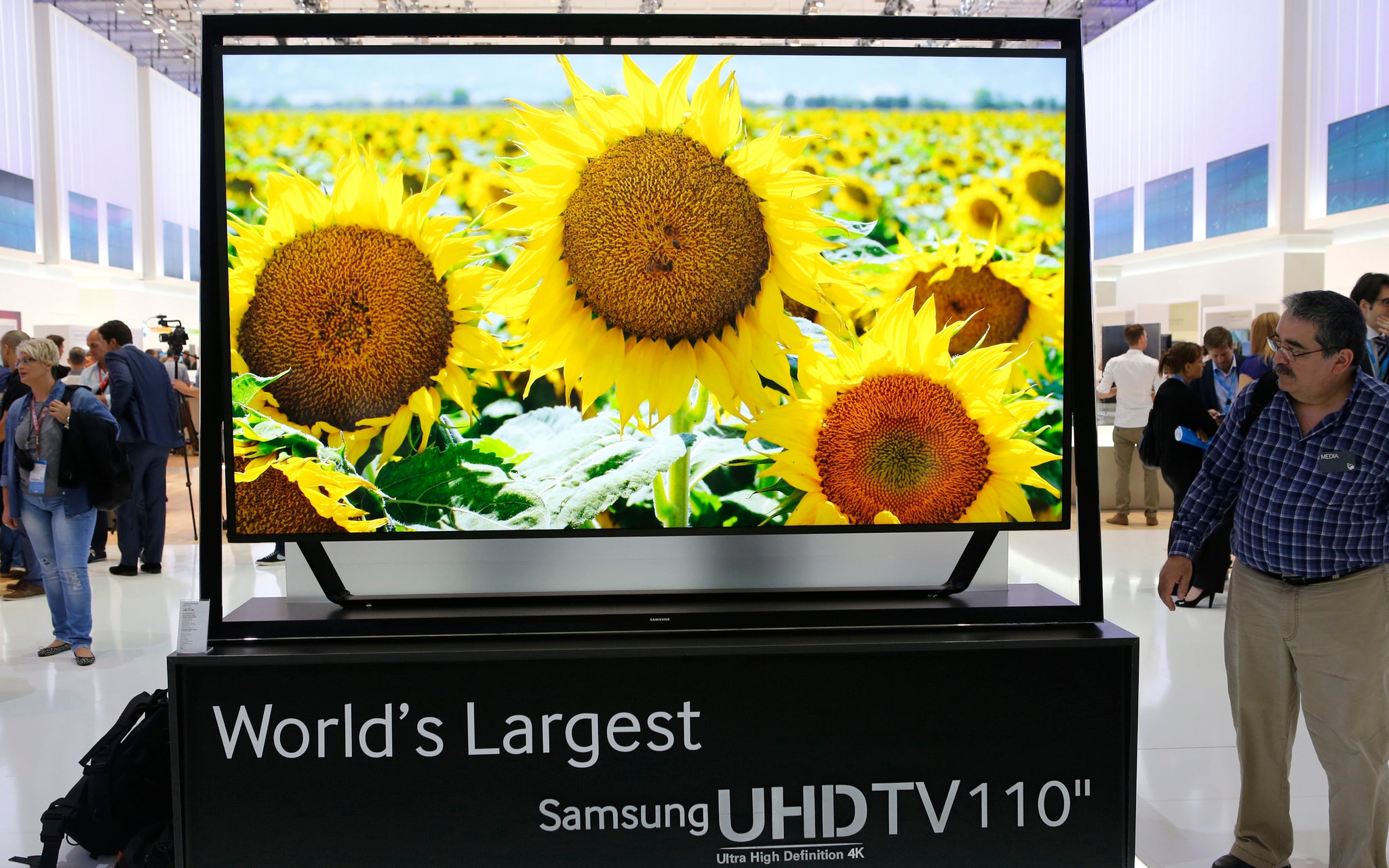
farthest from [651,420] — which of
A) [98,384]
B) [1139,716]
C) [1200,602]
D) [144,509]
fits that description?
[98,384]

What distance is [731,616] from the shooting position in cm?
215

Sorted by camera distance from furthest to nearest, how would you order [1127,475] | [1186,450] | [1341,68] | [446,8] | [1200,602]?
[446,8] → [1341,68] → [1127,475] → [1200,602] → [1186,450]

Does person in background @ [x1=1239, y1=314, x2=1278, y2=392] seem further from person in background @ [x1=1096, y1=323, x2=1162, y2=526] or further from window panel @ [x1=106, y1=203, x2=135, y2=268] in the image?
window panel @ [x1=106, y1=203, x2=135, y2=268]

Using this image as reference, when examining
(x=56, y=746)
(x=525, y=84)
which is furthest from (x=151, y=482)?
(x=525, y=84)

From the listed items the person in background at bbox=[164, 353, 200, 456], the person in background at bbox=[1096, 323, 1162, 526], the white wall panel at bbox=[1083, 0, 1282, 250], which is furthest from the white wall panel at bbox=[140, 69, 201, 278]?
the person in background at bbox=[1096, 323, 1162, 526]

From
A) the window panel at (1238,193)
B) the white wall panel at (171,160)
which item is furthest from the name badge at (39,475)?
the white wall panel at (171,160)

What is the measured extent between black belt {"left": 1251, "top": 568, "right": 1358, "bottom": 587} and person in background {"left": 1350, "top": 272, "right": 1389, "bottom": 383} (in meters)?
1.21

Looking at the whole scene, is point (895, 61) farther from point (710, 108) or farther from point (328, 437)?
point (328, 437)

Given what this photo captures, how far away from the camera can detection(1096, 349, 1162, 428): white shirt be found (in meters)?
7.41

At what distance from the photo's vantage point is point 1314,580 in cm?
216

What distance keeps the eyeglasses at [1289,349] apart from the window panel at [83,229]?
42.9 ft

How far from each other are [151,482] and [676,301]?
5.30 m

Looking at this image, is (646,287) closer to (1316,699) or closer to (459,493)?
(459,493)

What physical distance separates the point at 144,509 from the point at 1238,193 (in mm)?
9773
